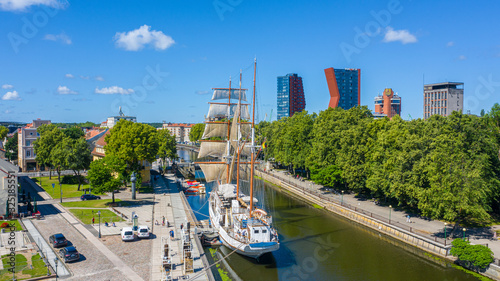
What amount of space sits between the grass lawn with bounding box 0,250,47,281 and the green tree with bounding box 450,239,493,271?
1416 inches

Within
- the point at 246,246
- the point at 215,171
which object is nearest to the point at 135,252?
the point at 246,246

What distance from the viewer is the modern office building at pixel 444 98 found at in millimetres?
145250

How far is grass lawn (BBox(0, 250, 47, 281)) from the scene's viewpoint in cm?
2664

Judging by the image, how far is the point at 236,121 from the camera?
58.6 m

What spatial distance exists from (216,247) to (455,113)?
3273 cm

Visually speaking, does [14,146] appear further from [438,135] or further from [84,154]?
[438,135]

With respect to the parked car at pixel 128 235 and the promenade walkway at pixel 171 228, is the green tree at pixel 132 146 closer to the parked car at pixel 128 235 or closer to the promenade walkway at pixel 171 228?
the promenade walkway at pixel 171 228

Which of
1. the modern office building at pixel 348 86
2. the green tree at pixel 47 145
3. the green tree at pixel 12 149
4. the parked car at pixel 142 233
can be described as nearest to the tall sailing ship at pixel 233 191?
the parked car at pixel 142 233

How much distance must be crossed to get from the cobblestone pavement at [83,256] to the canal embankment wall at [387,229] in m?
30.7

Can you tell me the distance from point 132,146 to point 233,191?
22.1 meters

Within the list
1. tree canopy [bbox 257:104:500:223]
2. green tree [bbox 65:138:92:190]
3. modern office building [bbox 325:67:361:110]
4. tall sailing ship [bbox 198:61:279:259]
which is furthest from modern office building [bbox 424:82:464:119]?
green tree [bbox 65:138:92:190]

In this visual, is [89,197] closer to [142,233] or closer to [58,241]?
[142,233]

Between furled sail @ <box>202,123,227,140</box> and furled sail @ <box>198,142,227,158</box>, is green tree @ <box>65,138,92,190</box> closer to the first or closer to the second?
furled sail @ <box>198,142,227,158</box>

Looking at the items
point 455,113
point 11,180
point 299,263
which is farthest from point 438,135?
point 11,180
